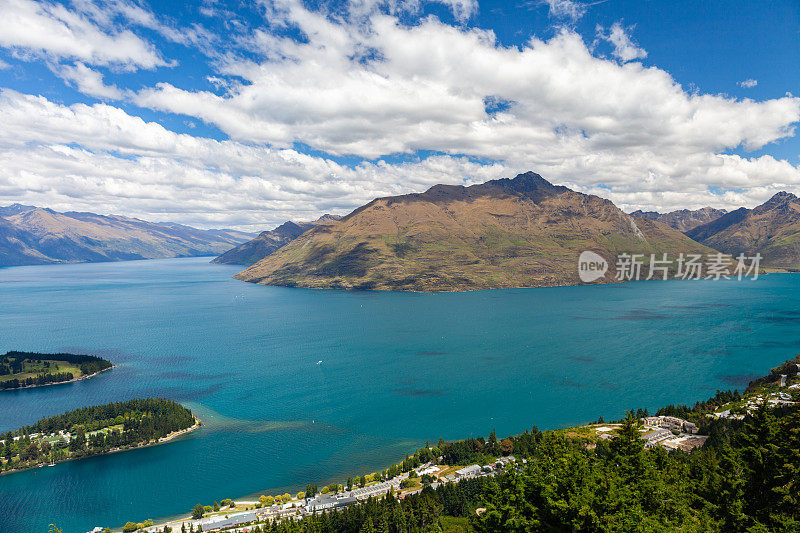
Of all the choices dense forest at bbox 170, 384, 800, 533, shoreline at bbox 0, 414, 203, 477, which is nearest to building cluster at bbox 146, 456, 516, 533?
dense forest at bbox 170, 384, 800, 533

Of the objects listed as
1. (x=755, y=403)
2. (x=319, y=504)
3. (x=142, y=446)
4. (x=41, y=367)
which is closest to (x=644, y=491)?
(x=319, y=504)

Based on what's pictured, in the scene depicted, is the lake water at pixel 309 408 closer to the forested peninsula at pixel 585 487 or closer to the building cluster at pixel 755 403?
the forested peninsula at pixel 585 487

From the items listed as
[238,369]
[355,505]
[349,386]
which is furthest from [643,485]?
[238,369]

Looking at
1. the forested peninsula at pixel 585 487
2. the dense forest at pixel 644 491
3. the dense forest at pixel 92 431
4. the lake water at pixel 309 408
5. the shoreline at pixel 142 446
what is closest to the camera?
the dense forest at pixel 644 491

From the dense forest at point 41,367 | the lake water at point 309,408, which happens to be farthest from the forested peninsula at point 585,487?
the dense forest at point 41,367

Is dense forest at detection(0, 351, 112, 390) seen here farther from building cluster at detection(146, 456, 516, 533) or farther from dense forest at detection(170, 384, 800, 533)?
dense forest at detection(170, 384, 800, 533)

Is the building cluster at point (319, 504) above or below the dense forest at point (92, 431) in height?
above

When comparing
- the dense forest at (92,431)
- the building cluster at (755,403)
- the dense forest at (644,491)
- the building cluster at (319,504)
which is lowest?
the dense forest at (92,431)
